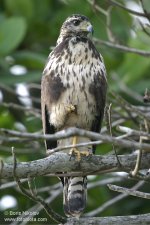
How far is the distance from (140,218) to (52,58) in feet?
5.99

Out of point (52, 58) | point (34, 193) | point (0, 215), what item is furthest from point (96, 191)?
point (34, 193)

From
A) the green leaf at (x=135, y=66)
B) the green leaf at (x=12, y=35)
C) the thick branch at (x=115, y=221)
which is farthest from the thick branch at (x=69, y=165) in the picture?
the green leaf at (x=12, y=35)

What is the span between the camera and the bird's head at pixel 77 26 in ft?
19.3

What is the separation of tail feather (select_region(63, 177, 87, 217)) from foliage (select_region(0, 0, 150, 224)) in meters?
0.41

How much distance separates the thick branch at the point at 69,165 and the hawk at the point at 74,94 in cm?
61

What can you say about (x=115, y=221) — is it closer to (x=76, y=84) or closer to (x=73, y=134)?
(x=73, y=134)

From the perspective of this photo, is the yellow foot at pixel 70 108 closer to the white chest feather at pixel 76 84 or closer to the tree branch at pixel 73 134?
the white chest feather at pixel 76 84

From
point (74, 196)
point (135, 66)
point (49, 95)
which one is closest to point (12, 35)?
point (135, 66)

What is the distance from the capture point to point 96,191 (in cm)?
645

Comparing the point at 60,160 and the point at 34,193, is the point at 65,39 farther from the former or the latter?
the point at 34,193

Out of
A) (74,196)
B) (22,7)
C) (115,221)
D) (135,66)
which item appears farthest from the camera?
(22,7)

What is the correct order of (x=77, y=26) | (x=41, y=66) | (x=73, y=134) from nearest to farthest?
(x=73, y=134)
(x=77, y=26)
(x=41, y=66)

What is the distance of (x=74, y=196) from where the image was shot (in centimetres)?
536

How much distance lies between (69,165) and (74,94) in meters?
0.95
